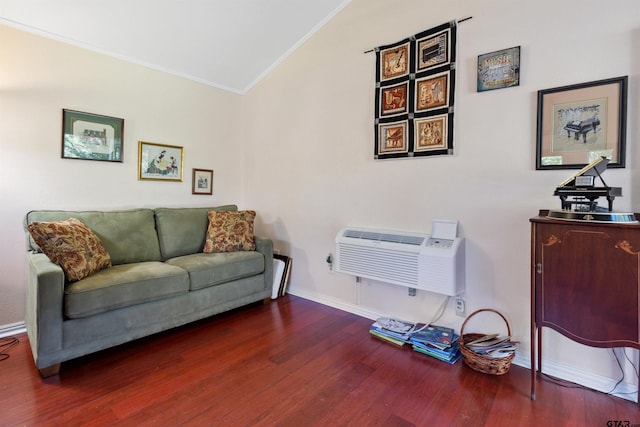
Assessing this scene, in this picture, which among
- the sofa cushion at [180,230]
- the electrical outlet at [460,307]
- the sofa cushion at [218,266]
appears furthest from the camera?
the sofa cushion at [180,230]

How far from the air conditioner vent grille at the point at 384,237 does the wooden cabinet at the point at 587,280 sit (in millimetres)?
818

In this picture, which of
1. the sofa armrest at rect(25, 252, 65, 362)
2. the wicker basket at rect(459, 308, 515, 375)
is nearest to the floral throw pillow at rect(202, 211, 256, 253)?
the sofa armrest at rect(25, 252, 65, 362)

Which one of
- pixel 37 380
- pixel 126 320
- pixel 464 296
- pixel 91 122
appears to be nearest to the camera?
pixel 37 380

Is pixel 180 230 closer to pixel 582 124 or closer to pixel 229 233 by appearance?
pixel 229 233

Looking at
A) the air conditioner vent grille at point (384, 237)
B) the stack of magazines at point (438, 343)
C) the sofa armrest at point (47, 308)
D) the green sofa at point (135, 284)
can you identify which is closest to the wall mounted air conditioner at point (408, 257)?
the air conditioner vent grille at point (384, 237)

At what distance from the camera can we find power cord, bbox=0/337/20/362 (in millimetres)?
2105

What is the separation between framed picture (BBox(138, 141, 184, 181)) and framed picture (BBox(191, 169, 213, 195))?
170mm

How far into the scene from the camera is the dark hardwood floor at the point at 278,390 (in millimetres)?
1565

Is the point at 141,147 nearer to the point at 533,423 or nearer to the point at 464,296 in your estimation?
the point at 464,296

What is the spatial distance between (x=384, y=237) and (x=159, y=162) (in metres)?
2.40

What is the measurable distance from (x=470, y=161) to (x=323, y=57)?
1.75 metres

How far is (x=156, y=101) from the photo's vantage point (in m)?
3.22

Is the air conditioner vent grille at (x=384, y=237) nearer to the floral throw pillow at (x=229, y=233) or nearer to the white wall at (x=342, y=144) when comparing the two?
the white wall at (x=342, y=144)

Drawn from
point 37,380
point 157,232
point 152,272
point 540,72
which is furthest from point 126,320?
point 540,72
